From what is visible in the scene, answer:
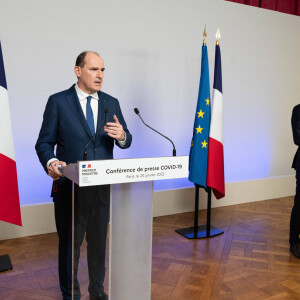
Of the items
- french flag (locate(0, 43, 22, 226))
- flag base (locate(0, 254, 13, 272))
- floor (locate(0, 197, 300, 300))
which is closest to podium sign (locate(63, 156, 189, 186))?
floor (locate(0, 197, 300, 300))

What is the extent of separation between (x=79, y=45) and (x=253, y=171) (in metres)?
3.10

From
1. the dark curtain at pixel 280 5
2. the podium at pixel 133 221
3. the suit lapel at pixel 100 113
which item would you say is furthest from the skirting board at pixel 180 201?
the dark curtain at pixel 280 5

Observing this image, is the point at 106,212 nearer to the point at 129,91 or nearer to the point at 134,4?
the point at 129,91

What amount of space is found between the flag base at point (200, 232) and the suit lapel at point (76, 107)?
2.06 meters

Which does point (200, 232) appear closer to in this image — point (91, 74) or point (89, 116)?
point (89, 116)

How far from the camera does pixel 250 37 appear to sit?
4.99 m

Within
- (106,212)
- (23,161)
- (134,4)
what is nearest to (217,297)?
(106,212)

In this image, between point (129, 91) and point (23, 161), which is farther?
point (129, 91)

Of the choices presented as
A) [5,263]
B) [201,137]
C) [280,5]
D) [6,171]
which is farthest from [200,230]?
[280,5]

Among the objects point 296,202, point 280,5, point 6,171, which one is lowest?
point 296,202

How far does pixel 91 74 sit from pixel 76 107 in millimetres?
214

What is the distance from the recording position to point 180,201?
179 inches

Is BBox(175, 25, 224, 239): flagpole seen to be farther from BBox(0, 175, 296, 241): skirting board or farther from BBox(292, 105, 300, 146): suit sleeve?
BBox(292, 105, 300, 146): suit sleeve

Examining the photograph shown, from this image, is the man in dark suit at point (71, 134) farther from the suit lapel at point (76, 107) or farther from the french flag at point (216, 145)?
the french flag at point (216, 145)
